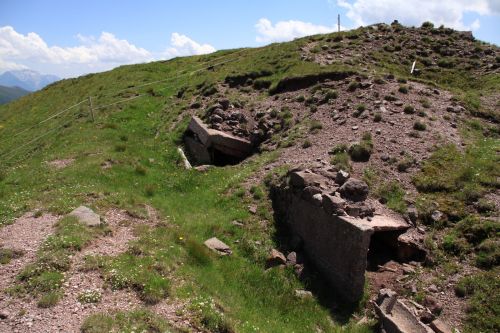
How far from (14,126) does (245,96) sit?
2891 centimetres

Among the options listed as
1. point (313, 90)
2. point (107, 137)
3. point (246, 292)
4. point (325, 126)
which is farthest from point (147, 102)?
point (246, 292)

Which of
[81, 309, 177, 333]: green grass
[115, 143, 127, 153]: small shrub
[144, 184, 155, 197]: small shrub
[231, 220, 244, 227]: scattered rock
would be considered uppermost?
[115, 143, 127, 153]: small shrub

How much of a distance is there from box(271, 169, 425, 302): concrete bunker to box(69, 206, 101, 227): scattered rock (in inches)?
292

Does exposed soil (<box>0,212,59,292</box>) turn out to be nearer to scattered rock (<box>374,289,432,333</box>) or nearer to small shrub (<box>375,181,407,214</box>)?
scattered rock (<box>374,289,432,333</box>)

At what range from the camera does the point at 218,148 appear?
87.6 feet

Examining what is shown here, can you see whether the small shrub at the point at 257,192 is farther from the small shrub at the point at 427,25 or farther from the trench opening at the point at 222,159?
the small shrub at the point at 427,25

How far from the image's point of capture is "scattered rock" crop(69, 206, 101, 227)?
635 inches

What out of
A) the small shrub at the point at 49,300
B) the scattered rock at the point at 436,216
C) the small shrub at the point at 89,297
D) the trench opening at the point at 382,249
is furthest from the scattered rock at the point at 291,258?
the small shrub at the point at 49,300

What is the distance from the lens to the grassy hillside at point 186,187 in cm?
1307

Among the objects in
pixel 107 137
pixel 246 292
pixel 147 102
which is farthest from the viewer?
pixel 147 102

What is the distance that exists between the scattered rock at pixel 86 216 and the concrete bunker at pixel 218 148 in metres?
10.4

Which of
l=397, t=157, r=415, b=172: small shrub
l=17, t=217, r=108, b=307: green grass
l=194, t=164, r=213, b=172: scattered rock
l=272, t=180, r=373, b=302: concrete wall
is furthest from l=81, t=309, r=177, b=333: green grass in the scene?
l=194, t=164, r=213, b=172: scattered rock

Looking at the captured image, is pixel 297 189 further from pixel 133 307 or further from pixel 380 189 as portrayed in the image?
pixel 133 307

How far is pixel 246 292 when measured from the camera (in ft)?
47.2
